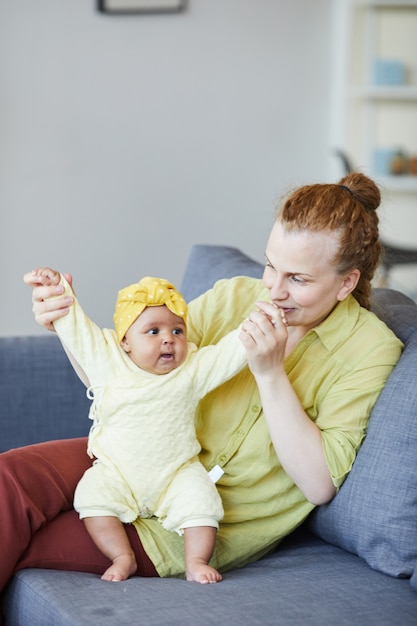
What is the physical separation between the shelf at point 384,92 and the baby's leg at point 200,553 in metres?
3.28

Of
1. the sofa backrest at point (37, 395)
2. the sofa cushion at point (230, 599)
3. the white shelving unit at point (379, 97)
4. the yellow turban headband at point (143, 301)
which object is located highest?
the white shelving unit at point (379, 97)

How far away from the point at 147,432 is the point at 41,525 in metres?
0.25

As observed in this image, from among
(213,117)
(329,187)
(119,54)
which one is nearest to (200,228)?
(213,117)

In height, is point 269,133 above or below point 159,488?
above

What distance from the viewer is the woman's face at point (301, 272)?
1.63 m

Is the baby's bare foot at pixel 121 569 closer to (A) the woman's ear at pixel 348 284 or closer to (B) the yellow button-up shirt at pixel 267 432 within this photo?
(B) the yellow button-up shirt at pixel 267 432

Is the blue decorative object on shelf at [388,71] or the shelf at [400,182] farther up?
the blue decorative object on shelf at [388,71]

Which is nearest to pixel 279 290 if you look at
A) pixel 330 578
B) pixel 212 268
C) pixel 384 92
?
pixel 330 578

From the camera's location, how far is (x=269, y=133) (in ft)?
14.2

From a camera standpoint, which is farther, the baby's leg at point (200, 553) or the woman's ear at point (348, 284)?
the woman's ear at point (348, 284)

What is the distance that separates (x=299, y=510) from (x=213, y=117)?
111 inches

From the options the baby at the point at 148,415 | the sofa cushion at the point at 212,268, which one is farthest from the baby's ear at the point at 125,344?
the sofa cushion at the point at 212,268

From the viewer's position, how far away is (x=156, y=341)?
64.0 inches

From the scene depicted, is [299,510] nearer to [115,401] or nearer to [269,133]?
[115,401]
